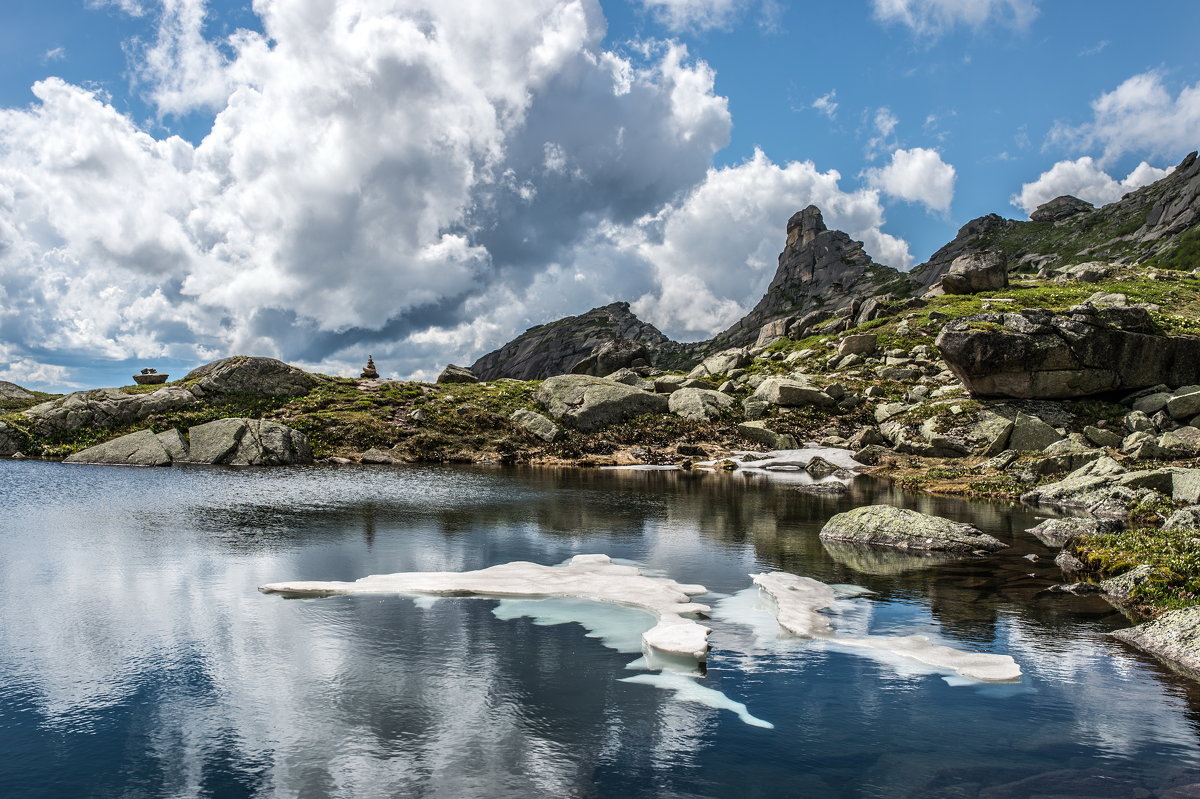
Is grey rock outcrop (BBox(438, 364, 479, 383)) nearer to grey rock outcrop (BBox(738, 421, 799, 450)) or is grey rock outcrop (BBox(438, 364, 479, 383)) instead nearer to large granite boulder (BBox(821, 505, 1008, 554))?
grey rock outcrop (BBox(738, 421, 799, 450))

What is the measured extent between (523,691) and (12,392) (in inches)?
5870

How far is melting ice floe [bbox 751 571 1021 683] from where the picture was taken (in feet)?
60.6

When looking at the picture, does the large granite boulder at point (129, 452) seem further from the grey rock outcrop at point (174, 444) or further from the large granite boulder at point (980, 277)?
the large granite boulder at point (980, 277)

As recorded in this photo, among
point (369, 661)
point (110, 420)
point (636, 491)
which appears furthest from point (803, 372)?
point (369, 661)

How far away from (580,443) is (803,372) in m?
50.4

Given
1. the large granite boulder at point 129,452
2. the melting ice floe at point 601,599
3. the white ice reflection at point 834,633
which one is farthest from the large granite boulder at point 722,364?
the white ice reflection at point 834,633

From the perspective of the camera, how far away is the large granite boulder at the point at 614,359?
5433 inches

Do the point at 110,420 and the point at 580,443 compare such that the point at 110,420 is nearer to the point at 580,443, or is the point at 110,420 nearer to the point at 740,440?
the point at 580,443

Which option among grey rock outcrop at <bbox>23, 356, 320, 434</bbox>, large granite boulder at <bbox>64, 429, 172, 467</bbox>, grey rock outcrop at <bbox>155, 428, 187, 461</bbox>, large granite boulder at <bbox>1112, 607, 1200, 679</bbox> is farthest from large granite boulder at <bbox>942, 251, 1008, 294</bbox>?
large granite boulder at <bbox>64, 429, 172, 467</bbox>

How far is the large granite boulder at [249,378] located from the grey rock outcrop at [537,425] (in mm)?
32645

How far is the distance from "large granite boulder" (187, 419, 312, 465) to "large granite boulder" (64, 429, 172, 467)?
10.5 feet

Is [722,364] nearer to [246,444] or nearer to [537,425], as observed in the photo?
[537,425]

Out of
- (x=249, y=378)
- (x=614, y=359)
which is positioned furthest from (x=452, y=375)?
(x=249, y=378)

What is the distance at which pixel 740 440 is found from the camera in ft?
297
